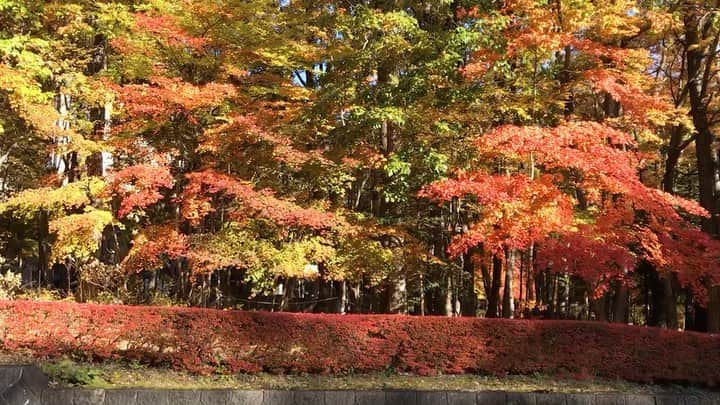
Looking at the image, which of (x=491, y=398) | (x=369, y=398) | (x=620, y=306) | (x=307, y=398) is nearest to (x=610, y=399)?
(x=491, y=398)

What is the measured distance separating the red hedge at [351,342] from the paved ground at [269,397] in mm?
1485

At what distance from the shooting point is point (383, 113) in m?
9.93

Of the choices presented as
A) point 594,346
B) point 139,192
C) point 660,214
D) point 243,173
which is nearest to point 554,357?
point 594,346

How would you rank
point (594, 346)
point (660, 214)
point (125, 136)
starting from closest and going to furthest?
1. point (594, 346)
2. point (660, 214)
3. point (125, 136)

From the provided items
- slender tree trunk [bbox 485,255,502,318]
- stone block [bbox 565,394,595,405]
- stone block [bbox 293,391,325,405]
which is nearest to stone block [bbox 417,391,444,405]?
stone block [bbox 293,391,325,405]

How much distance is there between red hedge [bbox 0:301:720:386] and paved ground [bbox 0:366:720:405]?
148 centimetres

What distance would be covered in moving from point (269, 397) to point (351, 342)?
7.17 ft

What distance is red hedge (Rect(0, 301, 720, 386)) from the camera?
8.42 m

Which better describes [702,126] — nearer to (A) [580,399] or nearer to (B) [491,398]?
(A) [580,399]

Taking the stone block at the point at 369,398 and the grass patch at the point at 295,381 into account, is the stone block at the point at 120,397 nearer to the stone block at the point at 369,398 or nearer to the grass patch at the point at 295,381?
the grass patch at the point at 295,381

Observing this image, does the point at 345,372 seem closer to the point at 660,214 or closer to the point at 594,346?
the point at 594,346

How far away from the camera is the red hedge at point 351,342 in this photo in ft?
27.6

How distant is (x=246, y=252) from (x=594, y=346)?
23.2 ft

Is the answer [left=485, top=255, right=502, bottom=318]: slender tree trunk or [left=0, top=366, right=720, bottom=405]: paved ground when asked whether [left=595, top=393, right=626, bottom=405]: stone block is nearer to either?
[left=0, top=366, right=720, bottom=405]: paved ground
